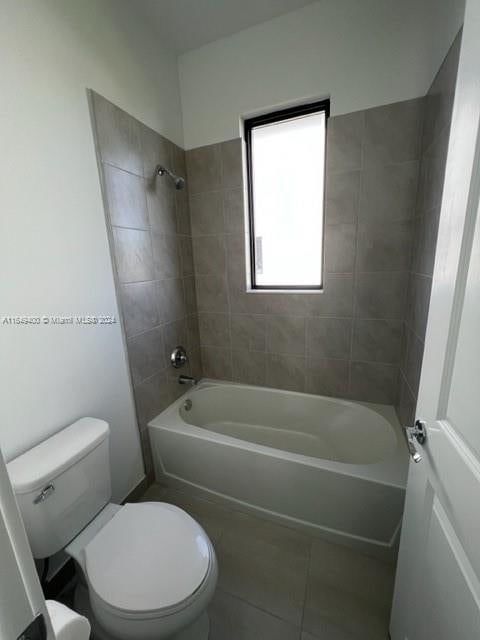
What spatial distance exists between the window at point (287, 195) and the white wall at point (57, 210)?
814mm

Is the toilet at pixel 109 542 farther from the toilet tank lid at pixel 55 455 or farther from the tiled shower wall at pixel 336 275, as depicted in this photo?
the tiled shower wall at pixel 336 275

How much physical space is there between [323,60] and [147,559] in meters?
2.44

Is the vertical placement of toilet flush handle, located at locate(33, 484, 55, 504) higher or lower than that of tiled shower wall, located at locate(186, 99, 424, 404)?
lower

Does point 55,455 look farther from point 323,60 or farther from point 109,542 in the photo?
point 323,60

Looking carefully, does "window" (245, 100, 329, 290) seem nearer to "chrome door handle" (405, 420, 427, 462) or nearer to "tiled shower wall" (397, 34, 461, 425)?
"tiled shower wall" (397, 34, 461, 425)

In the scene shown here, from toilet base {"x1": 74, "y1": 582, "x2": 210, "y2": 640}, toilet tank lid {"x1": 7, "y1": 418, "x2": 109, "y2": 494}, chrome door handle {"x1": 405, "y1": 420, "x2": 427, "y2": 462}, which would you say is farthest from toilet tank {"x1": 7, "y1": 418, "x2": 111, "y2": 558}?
chrome door handle {"x1": 405, "y1": 420, "x2": 427, "y2": 462}

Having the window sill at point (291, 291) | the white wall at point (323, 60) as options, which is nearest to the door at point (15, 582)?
the window sill at point (291, 291)

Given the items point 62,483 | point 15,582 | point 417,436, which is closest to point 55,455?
point 62,483

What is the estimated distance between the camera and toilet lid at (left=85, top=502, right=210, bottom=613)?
82 centimetres

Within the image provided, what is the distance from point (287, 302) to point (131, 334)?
1.03 meters

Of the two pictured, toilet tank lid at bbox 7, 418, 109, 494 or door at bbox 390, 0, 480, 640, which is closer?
door at bbox 390, 0, 480, 640

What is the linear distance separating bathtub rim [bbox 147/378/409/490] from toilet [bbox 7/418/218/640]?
18.1 inches

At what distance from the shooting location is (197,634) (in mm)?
990

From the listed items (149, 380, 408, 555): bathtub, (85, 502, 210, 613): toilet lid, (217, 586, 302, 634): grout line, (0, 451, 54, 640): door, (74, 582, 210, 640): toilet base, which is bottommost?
(217, 586, 302, 634): grout line
